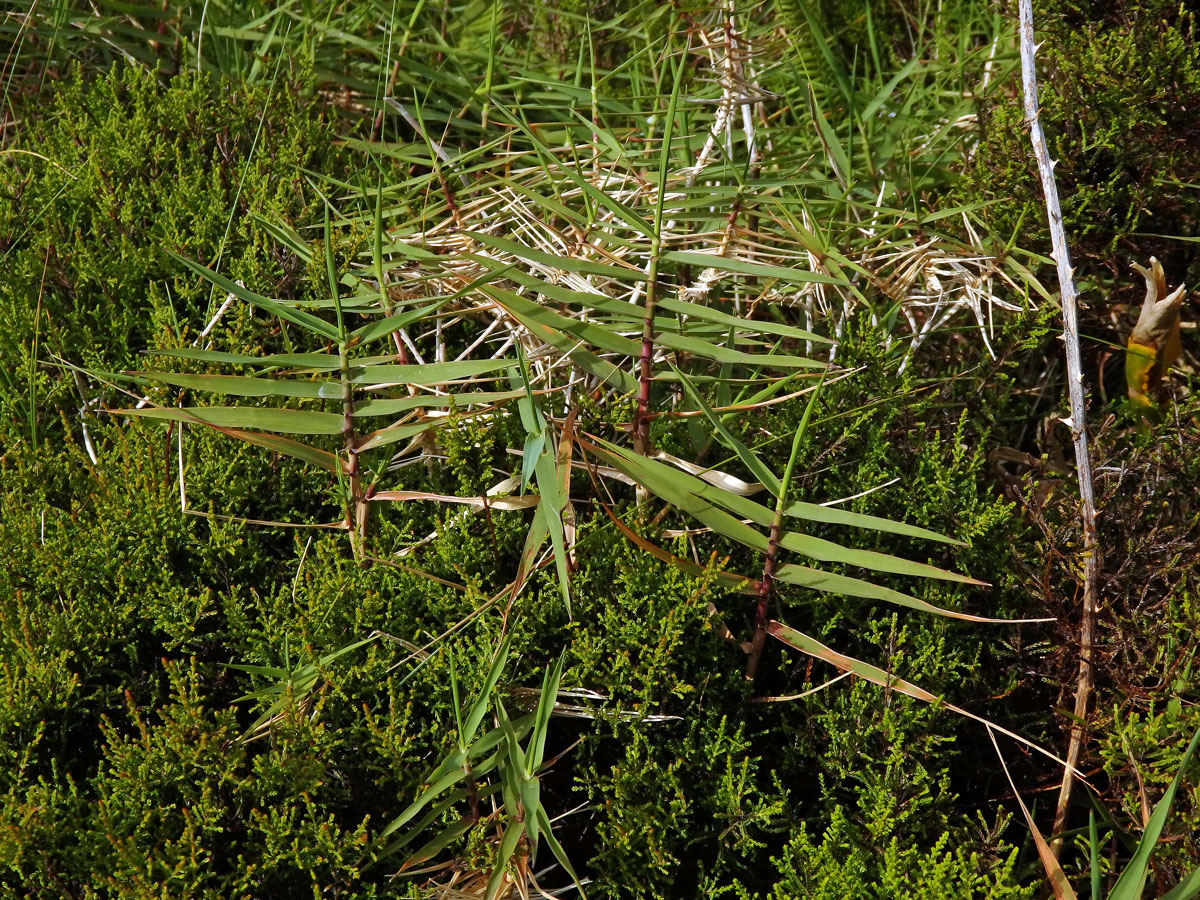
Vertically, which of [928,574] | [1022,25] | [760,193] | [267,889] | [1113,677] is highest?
[1022,25]

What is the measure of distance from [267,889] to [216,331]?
1141 millimetres

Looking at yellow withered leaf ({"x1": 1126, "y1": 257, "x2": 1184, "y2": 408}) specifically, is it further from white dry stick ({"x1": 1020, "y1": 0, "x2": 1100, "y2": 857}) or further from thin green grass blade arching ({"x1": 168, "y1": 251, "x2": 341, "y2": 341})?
thin green grass blade arching ({"x1": 168, "y1": 251, "x2": 341, "y2": 341})

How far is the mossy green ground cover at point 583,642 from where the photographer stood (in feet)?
5.24

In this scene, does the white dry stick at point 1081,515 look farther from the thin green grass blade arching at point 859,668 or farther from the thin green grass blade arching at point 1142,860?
the thin green grass blade arching at point 1142,860

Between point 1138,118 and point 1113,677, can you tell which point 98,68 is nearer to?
point 1138,118

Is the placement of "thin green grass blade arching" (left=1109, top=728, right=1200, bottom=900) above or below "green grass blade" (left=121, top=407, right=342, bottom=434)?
below

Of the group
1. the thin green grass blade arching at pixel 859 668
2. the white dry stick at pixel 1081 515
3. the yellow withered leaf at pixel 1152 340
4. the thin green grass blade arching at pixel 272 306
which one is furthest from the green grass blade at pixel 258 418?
the yellow withered leaf at pixel 1152 340

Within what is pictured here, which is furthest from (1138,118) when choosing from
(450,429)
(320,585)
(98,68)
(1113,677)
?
(98,68)

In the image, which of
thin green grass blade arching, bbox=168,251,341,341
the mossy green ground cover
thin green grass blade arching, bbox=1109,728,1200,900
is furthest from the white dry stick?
thin green grass blade arching, bbox=168,251,341,341

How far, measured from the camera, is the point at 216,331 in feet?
7.27

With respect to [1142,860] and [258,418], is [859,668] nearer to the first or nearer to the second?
[1142,860]

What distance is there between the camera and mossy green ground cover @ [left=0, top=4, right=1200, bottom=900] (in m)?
1.60

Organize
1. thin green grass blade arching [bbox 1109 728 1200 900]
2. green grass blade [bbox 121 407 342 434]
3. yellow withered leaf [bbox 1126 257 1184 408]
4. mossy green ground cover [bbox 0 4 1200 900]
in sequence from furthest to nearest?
1. yellow withered leaf [bbox 1126 257 1184 408]
2. green grass blade [bbox 121 407 342 434]
3. mossy green ground cover [bbox 0 4 1200 900]
4. thin green grass blade arching [bbox 1109 728 1200 900]

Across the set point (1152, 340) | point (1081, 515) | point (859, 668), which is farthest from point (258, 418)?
point (1152, 340)
